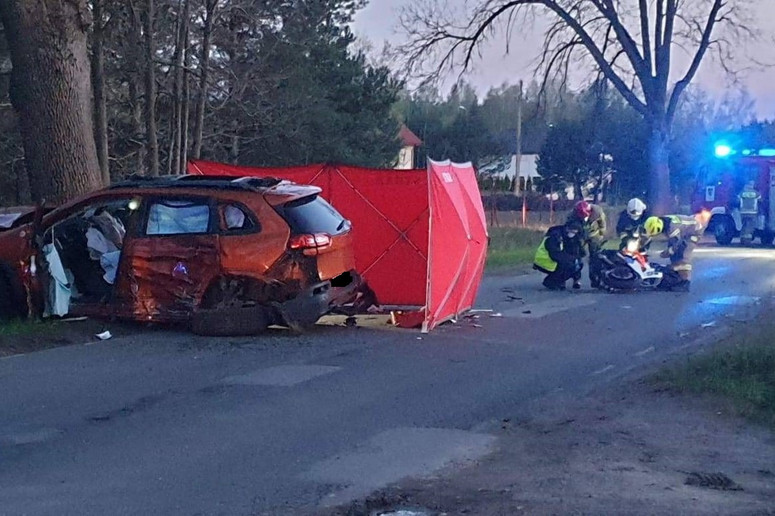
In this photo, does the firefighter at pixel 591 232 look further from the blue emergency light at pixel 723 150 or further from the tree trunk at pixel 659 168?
the tree trunk at pixel 659 168

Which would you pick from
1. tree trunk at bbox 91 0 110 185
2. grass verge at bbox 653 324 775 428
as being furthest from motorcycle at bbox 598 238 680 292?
tree trunk at bbox 91 0 110 185

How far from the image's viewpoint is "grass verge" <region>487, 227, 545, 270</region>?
1024 inches

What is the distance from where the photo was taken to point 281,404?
32.3 feet

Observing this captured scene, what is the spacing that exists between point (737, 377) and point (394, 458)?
3917 millimetres

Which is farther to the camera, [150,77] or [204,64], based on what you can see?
[204,64]

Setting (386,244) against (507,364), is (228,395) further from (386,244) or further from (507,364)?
(386,244)

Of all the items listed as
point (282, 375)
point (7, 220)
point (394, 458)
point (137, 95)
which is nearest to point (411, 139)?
point (137, 95)

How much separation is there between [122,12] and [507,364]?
12605 millimetres

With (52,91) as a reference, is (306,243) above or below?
below

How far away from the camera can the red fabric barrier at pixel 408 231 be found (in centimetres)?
1440

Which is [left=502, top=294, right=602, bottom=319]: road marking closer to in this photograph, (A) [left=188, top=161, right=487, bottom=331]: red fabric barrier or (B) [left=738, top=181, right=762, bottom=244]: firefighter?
(A) [left=188, top=161, right=487, bottom=331]: red fabric barrier

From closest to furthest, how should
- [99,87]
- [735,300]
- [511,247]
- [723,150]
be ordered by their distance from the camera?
1. [735,300]
2. [99,87]
3. [511,247]
4. [723,150]

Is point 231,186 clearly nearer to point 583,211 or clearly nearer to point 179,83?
point 583,211

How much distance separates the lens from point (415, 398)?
1017 cm
